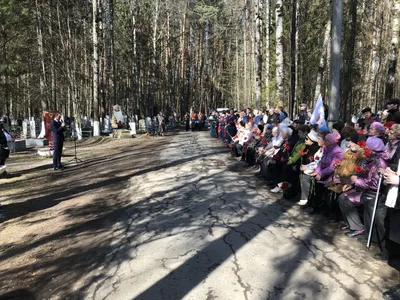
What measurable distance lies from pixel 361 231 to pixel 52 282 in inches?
176

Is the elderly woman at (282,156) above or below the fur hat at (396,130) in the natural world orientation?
below

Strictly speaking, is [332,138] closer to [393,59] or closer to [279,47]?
[279,47]

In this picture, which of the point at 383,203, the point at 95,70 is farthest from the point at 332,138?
the point at 95,70

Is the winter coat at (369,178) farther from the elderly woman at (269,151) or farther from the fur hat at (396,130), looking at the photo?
the elderly woman at (269,151)

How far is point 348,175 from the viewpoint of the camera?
18.0 ft

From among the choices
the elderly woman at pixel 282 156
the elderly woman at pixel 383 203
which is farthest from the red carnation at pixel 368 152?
the elderly woman at pixel 282 156

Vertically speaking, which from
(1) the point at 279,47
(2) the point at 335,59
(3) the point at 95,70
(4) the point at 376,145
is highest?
(3) the point at 95,70

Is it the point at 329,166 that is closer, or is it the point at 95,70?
the point at 329,166

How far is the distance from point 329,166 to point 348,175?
76 cm

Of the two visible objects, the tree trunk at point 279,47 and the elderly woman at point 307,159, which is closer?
the elderly woman at point 307,159

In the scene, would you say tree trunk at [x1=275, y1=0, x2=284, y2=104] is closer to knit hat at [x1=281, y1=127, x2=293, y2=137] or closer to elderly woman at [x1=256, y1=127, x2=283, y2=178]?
elderly woman at [x1=256, y1=127, x2=283, y2=178]

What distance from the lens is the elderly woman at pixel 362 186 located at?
16.7 feet

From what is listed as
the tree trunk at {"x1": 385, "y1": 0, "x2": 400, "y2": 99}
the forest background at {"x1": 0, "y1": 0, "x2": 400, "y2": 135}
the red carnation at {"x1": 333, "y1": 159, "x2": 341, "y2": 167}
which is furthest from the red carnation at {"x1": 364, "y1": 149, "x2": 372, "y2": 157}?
the forest background at {"x1": 0, "y1": 0, "x2": 400, "y2": 135}

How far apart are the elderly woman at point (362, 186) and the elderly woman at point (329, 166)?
546 mm
